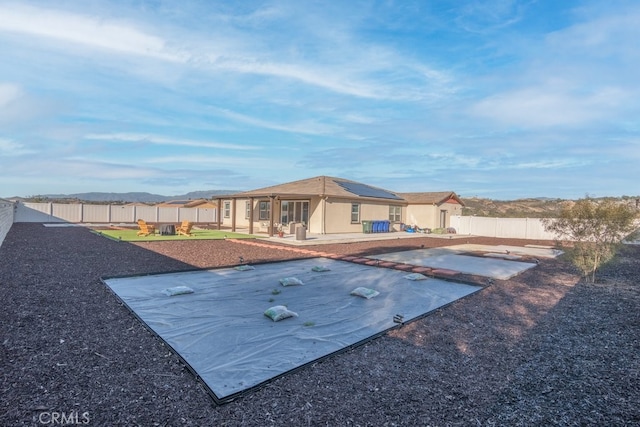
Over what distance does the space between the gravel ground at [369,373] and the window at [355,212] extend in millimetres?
15726

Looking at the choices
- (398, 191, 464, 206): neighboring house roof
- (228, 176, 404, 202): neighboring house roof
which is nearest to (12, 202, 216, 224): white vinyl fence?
(228, 176, 404, 202): neighboring house roof

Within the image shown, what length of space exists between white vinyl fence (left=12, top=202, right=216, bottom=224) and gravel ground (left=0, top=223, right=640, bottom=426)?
81.1 feet

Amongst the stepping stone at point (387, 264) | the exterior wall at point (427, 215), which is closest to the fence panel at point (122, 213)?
the exterior wall at point (427, 215)

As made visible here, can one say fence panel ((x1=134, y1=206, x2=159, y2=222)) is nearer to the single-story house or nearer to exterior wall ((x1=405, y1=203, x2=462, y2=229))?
the single-story house

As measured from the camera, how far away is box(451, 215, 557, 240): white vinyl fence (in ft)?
76.6

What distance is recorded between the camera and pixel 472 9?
1148 centimetres

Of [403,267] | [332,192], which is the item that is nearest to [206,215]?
[332,192]

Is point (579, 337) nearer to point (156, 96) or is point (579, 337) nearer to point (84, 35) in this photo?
point (84, 35)

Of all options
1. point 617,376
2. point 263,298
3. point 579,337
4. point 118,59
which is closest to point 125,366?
point 263,298

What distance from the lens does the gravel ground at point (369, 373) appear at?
2627mm

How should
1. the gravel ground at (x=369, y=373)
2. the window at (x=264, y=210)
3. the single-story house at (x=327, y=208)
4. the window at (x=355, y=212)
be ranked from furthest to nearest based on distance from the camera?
the window at (x=264, y=210) < the window at (x=355, y=212) < the single-story house at (x=327, y=208) < the gravel ground at (x=369, y=373)

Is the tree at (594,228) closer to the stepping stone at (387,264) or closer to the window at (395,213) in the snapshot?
the stepping stone at (387,264)

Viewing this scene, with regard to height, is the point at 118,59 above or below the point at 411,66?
below

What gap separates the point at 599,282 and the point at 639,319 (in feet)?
11.4
